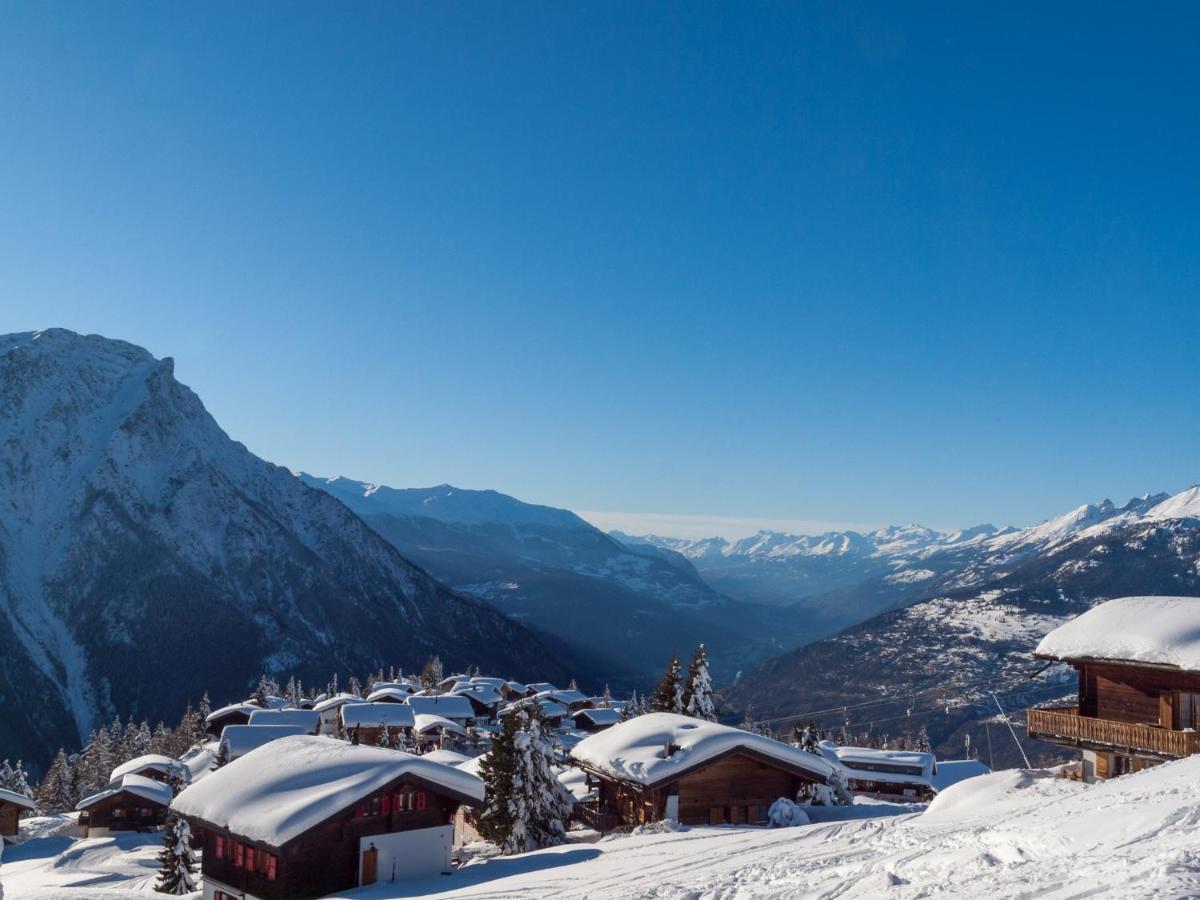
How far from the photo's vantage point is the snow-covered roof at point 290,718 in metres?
89.4

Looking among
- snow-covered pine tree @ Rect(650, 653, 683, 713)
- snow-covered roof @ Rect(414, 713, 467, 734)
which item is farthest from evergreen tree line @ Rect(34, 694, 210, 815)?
snow-covered pine tree @ Rect(650, 653, 683, 713)

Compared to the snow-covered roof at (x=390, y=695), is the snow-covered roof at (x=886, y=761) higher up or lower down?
lower down

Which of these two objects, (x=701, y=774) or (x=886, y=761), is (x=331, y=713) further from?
(x=701, y=774)

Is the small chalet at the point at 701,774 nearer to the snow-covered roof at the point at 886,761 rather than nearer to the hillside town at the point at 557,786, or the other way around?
the hillside town at the point at 557,786

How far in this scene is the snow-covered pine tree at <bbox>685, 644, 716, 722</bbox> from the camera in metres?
54.4

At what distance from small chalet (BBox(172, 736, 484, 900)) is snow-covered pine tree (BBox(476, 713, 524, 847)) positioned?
2.28 metres

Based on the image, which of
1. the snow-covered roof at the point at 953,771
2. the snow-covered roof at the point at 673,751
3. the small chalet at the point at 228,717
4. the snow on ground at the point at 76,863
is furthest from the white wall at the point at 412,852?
the small chalet at the point at 228,717

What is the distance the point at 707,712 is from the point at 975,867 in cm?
A: 4187

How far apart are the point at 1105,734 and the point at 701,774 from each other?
48.4ft

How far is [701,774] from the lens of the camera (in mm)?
33531

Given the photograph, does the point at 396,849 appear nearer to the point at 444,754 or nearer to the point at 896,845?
the point at 896,845

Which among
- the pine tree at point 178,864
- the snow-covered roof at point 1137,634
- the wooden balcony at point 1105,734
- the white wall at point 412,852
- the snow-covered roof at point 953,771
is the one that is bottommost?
the snow-covered roof at point 953,771

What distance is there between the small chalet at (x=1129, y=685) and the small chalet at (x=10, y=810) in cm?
6405

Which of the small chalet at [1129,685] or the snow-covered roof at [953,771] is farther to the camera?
the snow-covered roof at [953,771]
